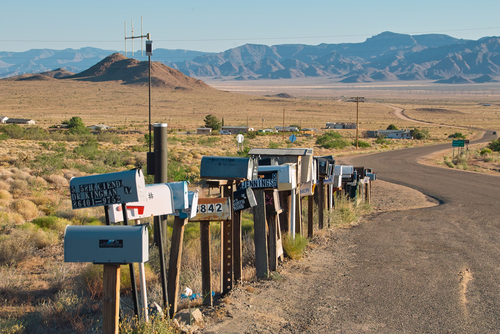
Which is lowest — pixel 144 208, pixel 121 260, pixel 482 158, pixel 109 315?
pixel 482 158

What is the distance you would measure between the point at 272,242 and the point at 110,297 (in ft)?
11.1

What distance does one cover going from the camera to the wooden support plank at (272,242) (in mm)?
6707

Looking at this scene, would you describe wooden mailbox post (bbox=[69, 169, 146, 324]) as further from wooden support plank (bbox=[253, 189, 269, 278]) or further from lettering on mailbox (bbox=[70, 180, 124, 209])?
wooden support plank (bbox=[253, 189, 269, 278])

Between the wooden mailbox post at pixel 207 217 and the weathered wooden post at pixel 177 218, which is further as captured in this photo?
the wooden mailbox post at pixel 207 217

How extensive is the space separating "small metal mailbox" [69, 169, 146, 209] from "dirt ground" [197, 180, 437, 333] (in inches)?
72.4

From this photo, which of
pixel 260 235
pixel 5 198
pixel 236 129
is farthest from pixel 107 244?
pixel 236 129

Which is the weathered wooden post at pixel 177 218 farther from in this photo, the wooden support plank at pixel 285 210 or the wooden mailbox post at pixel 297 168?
the wooden support plank at pixel 285 210

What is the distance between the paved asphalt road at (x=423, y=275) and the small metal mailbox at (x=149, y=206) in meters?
2.28

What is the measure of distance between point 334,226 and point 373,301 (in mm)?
4839

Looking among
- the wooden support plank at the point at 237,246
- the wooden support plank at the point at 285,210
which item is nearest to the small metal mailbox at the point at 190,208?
the wooden support plank at the point at 237,246

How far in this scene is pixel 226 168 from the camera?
222 inches

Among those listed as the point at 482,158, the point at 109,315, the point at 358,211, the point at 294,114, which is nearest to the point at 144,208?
the point at 109,315

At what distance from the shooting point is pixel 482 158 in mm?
40312

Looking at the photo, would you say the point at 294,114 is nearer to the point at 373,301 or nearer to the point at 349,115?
the point at 349,115
